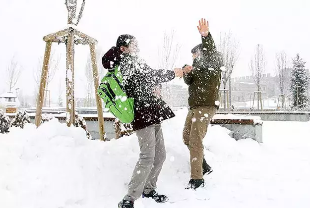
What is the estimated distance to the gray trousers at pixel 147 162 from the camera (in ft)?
8.47

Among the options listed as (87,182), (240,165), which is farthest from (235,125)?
(87,182)

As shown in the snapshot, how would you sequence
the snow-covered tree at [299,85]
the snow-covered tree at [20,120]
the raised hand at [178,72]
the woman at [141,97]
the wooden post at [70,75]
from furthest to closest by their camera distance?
the snow-covered tree at [299,85]
the snow-covered tree at [20,120]
the wooden post at [70,75]
the raised hand at [178,72]
the woman at [141,97]

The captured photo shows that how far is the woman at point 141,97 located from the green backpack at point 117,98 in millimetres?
44

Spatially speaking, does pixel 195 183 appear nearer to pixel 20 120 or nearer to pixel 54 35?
pixel 54 35

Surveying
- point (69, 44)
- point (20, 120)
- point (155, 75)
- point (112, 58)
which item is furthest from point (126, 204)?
point (20, 120)

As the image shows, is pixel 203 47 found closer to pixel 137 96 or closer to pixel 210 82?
pixel 210 82

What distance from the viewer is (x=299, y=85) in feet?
84.6

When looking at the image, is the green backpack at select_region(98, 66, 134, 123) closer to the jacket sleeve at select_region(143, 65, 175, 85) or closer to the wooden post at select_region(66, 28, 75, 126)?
the jacket sleeve at select_region(143, 65, 175, 85)

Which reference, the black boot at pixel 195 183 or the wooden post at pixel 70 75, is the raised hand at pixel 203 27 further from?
the wooden post at pixel 70 75

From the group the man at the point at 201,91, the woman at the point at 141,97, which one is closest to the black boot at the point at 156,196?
the woman at the point at 141,97

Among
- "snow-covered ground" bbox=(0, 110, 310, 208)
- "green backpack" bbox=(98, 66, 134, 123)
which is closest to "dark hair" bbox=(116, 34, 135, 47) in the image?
"green backpack" bbox=(98, 66, 134, 123)

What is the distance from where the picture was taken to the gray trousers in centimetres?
258

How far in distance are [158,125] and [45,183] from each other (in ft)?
4.29

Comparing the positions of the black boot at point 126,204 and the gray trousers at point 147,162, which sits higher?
the gray trousers at point 147,162
